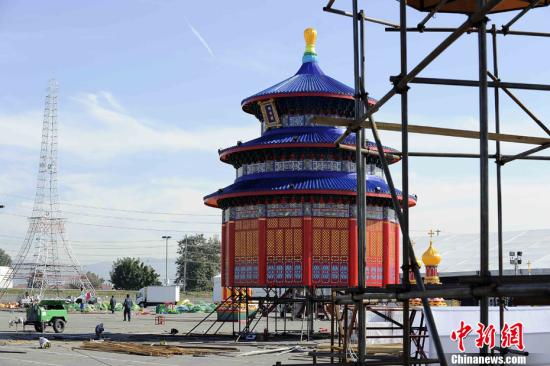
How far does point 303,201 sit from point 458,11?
26.6 metres

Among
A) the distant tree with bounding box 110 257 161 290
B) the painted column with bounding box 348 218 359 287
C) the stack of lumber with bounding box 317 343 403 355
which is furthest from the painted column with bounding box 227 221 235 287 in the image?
the distant tree with bounding box 110 257 161 290

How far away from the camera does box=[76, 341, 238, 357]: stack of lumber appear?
31500 millimetres

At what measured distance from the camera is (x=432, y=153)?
15469mm

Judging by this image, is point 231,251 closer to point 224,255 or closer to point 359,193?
point 224,255

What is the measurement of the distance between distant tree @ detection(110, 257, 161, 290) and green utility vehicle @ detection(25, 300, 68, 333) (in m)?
92.5

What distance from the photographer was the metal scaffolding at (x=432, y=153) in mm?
8930

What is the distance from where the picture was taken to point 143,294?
10294cm

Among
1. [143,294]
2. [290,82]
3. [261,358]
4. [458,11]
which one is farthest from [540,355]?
[143,294]

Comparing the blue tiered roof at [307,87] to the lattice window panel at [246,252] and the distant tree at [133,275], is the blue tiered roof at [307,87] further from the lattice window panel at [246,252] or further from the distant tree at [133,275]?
the distant tree at [133,275]

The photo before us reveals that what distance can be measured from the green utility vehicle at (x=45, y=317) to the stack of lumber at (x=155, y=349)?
10251 millimetres

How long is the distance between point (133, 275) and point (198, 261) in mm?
24262

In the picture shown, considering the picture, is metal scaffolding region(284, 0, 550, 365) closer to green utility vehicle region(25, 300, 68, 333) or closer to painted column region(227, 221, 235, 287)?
painted column region(227, 221, 235, 287)

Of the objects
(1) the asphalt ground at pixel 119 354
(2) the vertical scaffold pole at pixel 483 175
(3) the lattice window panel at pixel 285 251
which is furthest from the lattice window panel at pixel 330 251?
(2) the vertical scaffold pole at pixel 483 175

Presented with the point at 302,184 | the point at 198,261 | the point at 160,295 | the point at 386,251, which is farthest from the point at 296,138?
the point at 198,261
